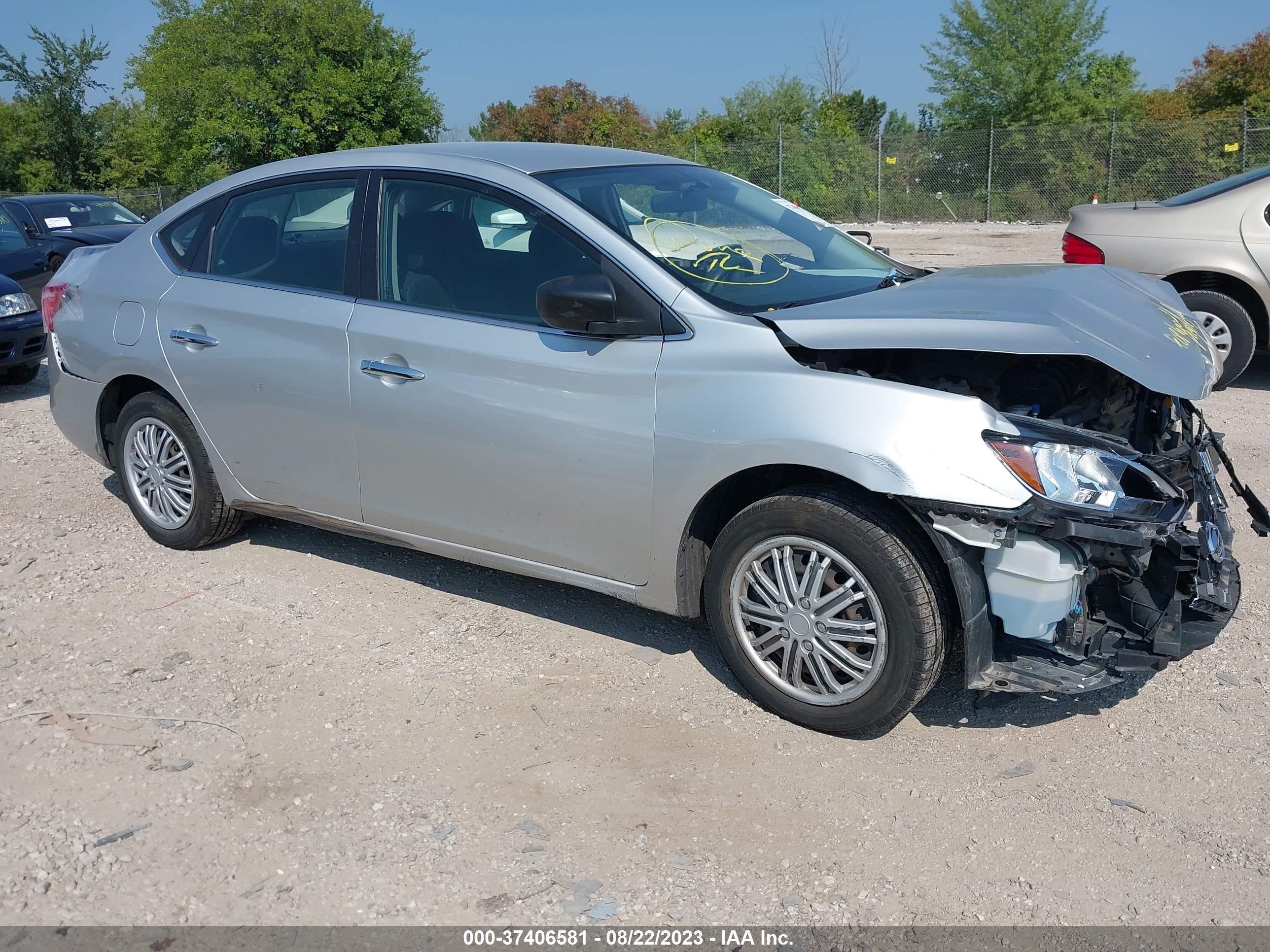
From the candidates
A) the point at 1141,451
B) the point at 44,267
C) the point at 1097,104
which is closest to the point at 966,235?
the point at 1097,104

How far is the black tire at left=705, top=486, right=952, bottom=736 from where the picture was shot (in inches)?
131

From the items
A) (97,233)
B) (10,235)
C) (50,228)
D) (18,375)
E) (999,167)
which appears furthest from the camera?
(999,167)

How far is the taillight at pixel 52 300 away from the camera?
548 cm

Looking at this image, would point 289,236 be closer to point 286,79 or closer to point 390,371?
point 390,371

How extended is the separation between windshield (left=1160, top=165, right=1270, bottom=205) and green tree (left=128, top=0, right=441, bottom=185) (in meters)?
27.6

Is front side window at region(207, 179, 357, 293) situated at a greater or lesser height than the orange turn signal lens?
greater

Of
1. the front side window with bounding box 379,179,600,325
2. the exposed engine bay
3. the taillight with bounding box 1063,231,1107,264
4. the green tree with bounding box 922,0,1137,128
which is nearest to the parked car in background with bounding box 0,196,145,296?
the front side window with bounding box 379,179,600,325

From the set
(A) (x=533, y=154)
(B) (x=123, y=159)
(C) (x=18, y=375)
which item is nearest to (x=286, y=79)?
(B) (x=123, y=159)

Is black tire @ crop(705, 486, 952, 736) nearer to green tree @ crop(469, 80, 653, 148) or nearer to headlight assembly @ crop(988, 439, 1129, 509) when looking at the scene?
headlight assembly @ crop(988, 439, 1129, 509)

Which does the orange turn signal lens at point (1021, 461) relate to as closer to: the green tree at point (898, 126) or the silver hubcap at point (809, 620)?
the silver hubcap at point (809, 620)

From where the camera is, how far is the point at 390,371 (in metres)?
4.21

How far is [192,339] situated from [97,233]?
1100 cm

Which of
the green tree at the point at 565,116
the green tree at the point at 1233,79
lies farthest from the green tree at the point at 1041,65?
the green tree at the point at 565,116

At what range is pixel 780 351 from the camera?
3.54 meters
